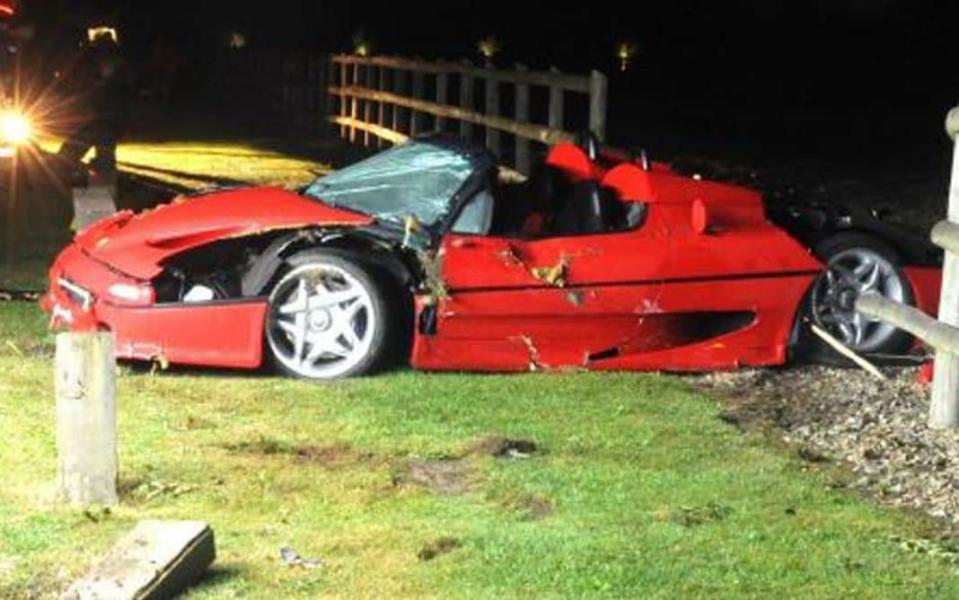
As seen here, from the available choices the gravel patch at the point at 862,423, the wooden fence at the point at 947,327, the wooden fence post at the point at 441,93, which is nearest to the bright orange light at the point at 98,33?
the wooden fence post at the point at 441,93

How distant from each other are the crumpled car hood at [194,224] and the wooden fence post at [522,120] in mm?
7074

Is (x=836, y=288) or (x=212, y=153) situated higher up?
(x=836, y=288)

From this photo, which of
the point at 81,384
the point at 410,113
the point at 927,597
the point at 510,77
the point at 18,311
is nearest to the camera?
the point at 927,597

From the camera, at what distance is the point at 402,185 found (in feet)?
27.6

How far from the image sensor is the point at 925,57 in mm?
36094

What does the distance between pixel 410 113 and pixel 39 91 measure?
22.2 ft

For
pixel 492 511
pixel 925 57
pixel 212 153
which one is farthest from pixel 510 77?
pixel 925 57

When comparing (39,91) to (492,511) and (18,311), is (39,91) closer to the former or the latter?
(18,311)

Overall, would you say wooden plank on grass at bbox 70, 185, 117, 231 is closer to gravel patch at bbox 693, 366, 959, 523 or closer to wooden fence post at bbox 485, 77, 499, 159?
gravel patch at bbox 693, 366, 959, 523

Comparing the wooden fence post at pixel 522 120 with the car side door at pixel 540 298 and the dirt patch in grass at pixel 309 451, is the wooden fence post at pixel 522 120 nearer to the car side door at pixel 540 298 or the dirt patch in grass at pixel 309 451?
the car side door at pixel 540 298

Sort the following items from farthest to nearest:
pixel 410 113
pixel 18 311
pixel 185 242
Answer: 1. pixel 410 113
2. pixel 18 311
3. pixel 185 242

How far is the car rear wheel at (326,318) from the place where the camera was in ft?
25.3

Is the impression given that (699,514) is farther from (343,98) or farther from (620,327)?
(343,98)

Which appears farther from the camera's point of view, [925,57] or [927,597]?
[925,57]
